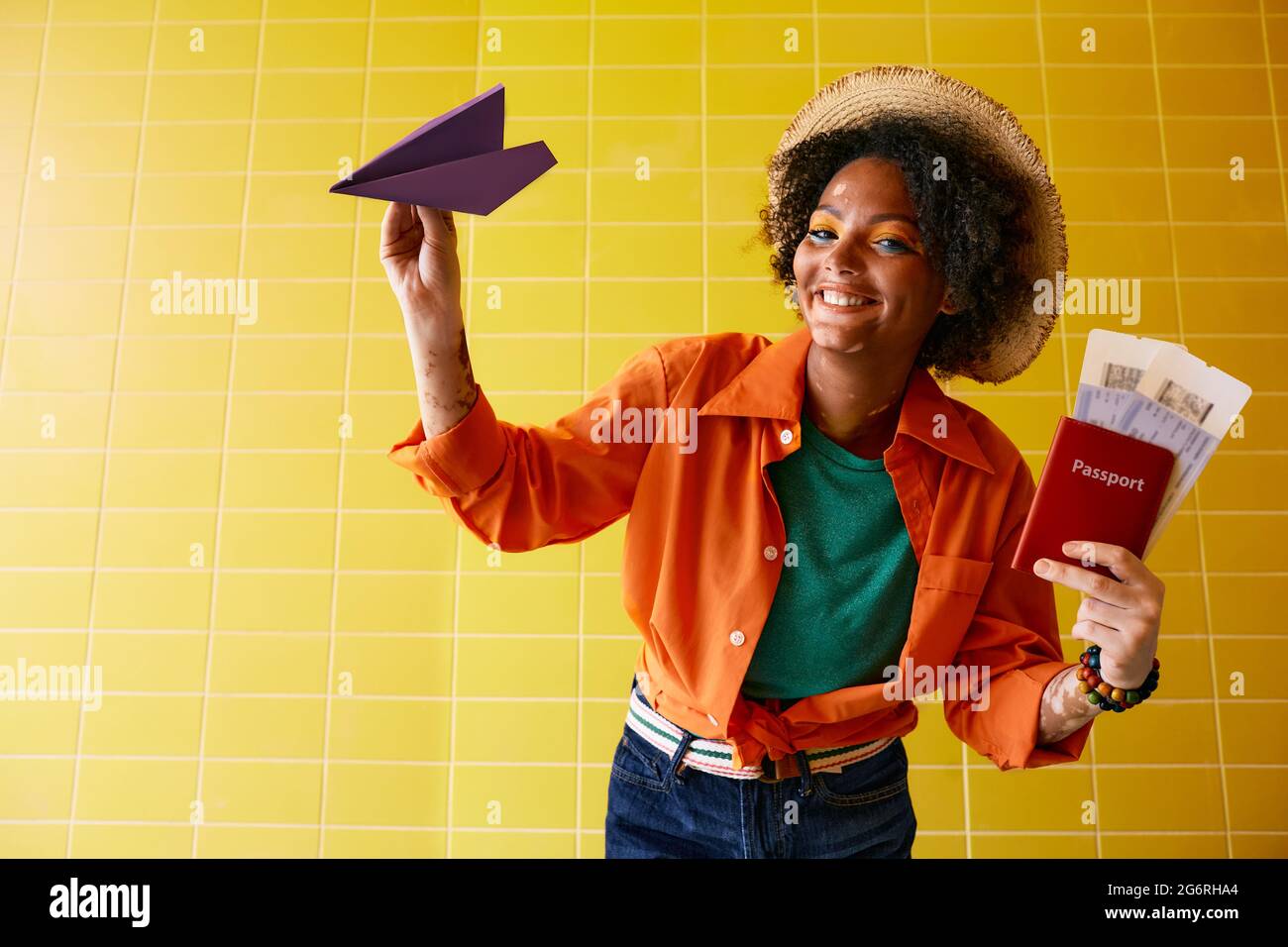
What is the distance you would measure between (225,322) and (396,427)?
1.67 feet

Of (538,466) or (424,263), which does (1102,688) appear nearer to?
(538,466)

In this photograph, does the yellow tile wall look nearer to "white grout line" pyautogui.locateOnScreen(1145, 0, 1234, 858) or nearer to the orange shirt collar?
"white grout line" pyautogui.locateOnScreen(1145, 0, 1234, 858)

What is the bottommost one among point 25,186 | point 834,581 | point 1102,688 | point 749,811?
point 749,811

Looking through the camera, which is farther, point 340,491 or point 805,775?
point 340,491

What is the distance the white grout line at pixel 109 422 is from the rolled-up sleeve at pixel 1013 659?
2065 millimetres

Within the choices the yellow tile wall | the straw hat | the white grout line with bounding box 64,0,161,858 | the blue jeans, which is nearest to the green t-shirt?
the blue jeans

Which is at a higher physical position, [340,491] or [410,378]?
[410,378]

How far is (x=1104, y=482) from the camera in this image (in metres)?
1.00

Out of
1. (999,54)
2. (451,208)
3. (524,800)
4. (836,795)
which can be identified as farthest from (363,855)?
(999,54)

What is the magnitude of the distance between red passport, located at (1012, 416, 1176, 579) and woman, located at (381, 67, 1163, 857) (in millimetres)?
175

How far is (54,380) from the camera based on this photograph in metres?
2.47

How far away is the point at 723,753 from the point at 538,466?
385mm

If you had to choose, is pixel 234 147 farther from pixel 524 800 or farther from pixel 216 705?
pixel 524 800

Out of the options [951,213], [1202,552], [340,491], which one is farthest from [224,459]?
[1202,552]
